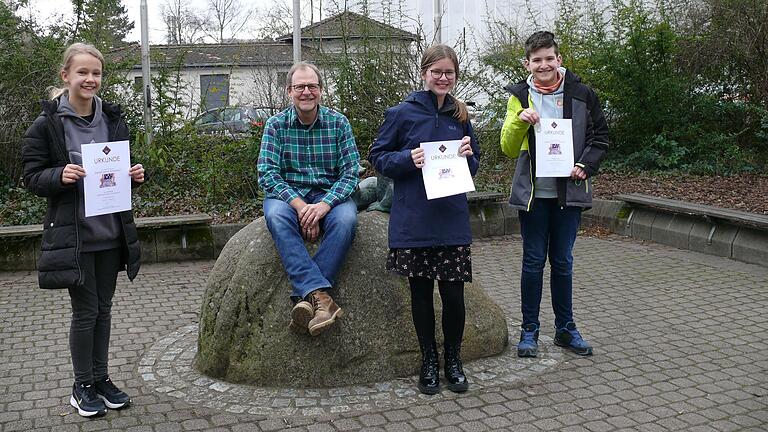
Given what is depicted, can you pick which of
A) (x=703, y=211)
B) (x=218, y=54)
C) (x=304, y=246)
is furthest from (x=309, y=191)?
(x=218, y=54)

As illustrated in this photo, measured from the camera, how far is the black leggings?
461 centimetres

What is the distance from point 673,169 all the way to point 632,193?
5.48 feet

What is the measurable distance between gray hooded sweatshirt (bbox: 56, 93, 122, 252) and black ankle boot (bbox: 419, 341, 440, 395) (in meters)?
1.95

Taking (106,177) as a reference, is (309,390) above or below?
below

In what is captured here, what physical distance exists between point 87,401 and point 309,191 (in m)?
1.83

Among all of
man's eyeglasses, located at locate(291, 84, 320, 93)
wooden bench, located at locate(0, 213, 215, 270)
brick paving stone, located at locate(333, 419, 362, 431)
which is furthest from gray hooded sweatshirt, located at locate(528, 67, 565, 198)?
wooden bench, located at locate(0, 213, 215, 270)

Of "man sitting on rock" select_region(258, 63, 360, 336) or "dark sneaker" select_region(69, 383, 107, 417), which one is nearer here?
"dark sneaker" select_region(69, 383, 107, 417)

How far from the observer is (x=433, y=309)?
4680 mm

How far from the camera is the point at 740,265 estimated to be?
26.7 feet

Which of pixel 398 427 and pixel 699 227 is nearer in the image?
pixel 398 427

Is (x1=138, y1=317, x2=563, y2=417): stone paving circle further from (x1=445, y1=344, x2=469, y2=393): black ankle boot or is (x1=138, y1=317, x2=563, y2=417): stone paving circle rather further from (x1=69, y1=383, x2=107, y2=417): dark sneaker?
(x1=69, y1=383, x2=107, y2=417): dark sneaker

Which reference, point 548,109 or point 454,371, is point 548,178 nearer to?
point 548,109

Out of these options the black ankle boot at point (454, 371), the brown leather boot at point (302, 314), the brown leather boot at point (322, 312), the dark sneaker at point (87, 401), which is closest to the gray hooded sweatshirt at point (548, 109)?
the black ankle boot at point (454, 371)

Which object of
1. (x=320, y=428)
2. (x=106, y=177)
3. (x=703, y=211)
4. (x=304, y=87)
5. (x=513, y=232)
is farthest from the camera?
(x=513, y=232)
